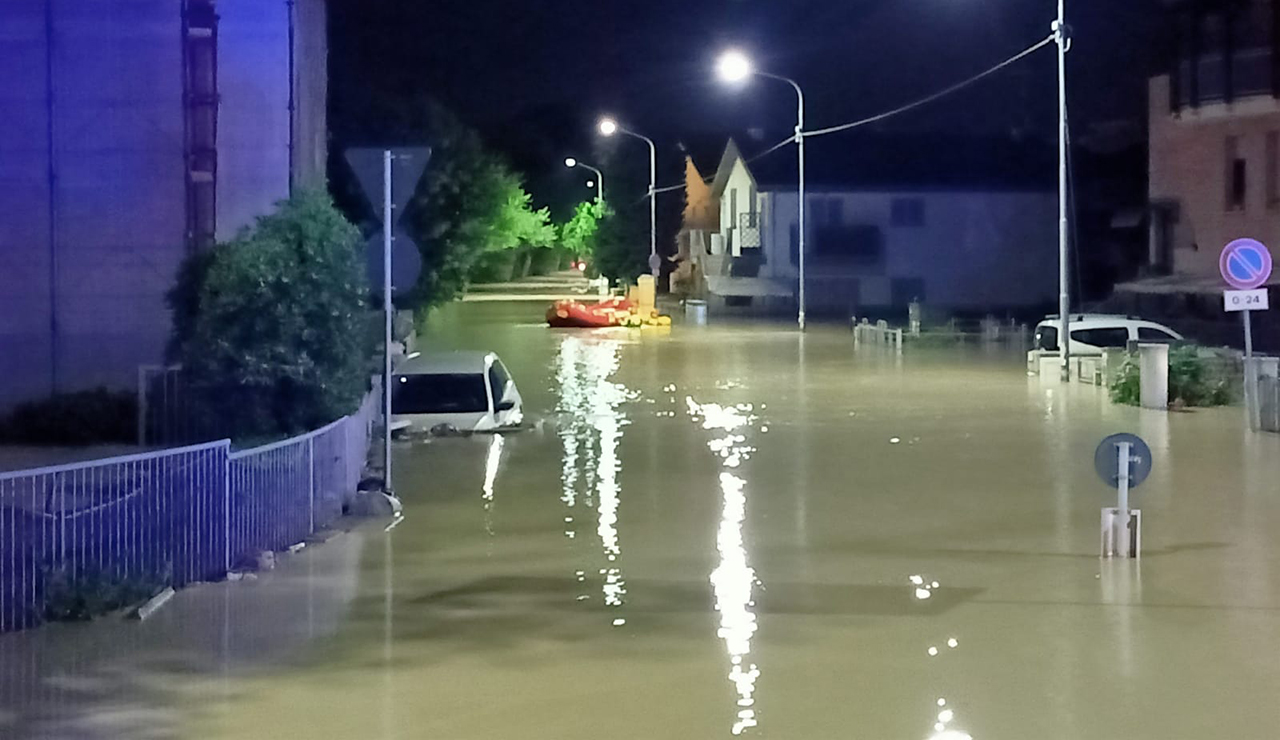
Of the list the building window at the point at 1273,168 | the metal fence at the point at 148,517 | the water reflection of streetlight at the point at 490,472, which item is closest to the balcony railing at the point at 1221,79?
the building window at the point at 1273,168

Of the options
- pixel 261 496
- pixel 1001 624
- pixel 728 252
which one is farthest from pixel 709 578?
pixel 728 252

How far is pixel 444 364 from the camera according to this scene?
74.6ft

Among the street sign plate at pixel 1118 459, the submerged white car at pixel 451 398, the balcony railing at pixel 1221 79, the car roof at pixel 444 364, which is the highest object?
the balcony railing at pixel 1221 79

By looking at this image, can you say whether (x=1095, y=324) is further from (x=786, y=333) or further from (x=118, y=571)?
(x=118, y=571)

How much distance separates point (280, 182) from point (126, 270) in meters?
2.47

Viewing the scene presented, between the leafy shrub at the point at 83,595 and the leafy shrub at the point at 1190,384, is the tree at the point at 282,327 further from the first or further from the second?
the leafy shrub at the point at 1190,384

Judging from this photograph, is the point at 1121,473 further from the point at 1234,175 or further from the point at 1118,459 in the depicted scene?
the point at 1234,175

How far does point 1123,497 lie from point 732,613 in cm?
343

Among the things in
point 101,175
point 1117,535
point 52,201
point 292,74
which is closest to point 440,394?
point 292,74

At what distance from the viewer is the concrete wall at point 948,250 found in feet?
227

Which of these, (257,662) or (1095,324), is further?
(1095,324)

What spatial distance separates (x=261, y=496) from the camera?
41.2 ft

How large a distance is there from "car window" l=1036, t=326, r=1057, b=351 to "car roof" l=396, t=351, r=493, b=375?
1546cm

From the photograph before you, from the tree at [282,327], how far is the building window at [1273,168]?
108 feet
